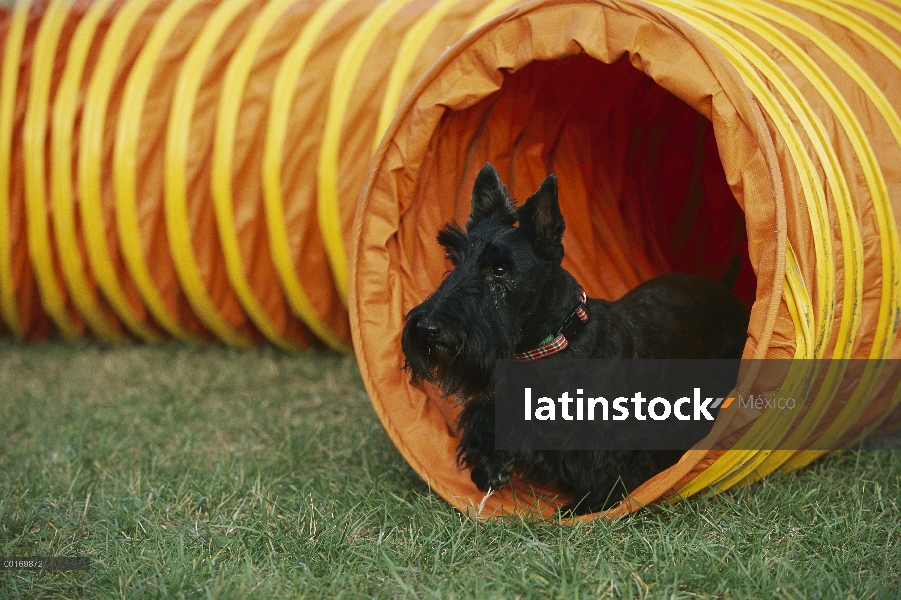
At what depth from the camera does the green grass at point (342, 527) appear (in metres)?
2.05

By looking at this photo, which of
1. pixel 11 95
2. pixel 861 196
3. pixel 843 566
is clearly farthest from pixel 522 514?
pixel 11 95

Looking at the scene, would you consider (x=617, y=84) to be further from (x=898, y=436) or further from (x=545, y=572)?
(x=545, y=572)

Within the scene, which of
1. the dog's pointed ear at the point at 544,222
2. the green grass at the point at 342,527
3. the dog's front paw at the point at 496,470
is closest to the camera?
the green grass at the point at 342,527

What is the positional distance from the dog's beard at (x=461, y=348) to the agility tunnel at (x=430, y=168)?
342 millimetres

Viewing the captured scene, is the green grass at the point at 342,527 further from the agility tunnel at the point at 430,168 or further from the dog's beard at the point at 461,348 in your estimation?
the dog's beard at the point at 461,348

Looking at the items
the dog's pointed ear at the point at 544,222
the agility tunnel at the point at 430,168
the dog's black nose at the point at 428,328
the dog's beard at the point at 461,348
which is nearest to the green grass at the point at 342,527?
the agility tunnel at the point at 430,168

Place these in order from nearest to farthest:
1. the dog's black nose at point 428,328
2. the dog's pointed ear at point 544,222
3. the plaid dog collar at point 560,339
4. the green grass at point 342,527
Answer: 1. the green grass at point 342,527
2. the dog's black nose at point 428,328
3. the dog's pointed ear at point 544,222
4. the plaid dog collar at point 560,339

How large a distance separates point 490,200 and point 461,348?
510 millimetres

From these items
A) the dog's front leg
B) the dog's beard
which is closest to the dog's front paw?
the dog's front leg

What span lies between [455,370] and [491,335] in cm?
14

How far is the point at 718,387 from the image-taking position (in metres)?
2.86

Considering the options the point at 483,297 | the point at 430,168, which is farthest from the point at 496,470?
the point at 430,168

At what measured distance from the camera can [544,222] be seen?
2332 millimetres

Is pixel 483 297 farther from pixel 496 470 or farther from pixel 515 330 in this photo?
pixel 496 470
